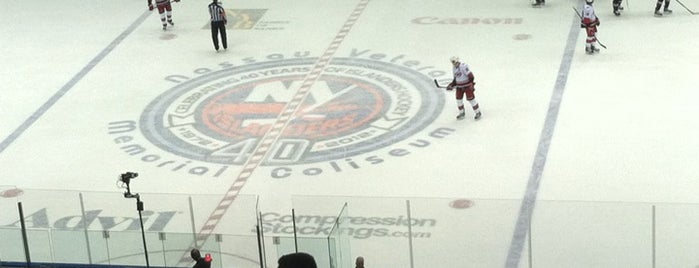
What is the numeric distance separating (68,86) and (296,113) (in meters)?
3.93

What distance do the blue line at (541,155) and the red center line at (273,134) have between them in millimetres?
2599

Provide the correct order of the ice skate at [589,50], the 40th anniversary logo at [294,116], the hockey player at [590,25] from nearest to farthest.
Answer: the 40th anniversary logo at [294,116] < the hockey player at [590,25] < the ice skate at [589,50]

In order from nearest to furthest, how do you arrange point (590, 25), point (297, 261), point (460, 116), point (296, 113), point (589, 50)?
point (297, 261) < point (460, 116) < point (296, 113) < point (590, 25) < point (589, 50)

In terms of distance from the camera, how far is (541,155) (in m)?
15.8

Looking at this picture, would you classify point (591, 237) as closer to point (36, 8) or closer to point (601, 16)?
point (601, 16)

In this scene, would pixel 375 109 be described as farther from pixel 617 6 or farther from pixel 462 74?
pixel 617 6

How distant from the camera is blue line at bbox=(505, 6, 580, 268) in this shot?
11.6 m

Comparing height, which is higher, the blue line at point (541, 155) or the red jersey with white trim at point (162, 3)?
the red jersey with white trim at point (162, 3)

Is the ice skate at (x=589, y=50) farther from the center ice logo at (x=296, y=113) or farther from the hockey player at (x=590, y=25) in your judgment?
the center ice logo at (x=296, y=113)

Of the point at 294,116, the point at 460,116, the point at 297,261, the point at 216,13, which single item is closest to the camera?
the point at 297,261

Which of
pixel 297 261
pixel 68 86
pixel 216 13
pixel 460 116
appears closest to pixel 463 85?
pixel 460 116

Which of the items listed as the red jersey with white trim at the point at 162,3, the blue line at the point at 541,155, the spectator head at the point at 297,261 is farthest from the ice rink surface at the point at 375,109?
the spectator head at the point at 297,261

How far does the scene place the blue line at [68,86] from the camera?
17.7m

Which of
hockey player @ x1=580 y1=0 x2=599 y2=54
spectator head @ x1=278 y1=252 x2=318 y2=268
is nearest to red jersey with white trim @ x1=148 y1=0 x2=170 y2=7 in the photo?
hockey player @ x1=580 y1=0 x2=599 y2=54
